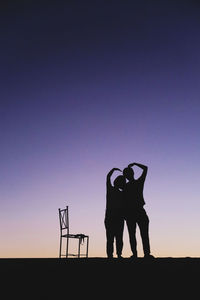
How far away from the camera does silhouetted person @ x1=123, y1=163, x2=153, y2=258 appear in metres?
6.34

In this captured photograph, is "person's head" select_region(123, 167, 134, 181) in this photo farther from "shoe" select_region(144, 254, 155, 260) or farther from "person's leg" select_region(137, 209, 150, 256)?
"shoe" select_region(144, 254, 155, 260)

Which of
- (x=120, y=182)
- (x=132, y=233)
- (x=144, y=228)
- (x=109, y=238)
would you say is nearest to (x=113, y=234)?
(x=109, y=238)

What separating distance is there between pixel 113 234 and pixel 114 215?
38 cm

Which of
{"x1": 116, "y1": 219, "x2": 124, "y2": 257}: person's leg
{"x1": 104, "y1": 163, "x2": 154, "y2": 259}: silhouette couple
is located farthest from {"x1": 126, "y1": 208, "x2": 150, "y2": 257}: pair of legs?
{"x1": 116, "y1": 219, "x2": 124, "y2": 257}: person's leg

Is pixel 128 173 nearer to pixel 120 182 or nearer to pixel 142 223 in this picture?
pixel 120 182

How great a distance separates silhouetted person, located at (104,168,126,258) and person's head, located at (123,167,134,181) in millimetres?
200

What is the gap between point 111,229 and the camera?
6.56m

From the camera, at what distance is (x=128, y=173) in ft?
21.3
